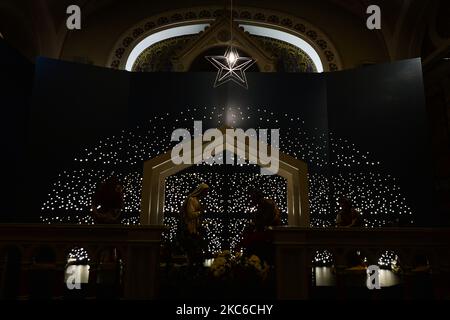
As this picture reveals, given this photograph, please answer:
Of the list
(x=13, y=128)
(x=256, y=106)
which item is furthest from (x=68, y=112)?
(x=256, y=106)

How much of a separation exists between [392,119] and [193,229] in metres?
3.91

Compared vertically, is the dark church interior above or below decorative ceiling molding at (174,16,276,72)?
below

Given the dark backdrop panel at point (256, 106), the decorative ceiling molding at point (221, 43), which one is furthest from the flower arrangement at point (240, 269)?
the decorative ceiling molding at point (221, 43)

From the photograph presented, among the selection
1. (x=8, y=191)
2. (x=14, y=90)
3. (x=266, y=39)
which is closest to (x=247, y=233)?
(x=8, y=191)

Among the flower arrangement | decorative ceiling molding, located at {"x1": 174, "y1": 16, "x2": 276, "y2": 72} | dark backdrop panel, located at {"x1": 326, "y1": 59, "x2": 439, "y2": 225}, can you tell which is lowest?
the flower arrangement

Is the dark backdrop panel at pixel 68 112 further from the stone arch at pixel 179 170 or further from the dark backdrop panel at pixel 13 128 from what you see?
the stone arch at pixel 179 170

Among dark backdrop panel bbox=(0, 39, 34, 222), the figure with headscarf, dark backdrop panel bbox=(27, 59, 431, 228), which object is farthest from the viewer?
dark backdrop panel bbox=(27, 59, 431, 228)

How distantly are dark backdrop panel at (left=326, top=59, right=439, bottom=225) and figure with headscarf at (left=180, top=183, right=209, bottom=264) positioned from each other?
9.78 ft

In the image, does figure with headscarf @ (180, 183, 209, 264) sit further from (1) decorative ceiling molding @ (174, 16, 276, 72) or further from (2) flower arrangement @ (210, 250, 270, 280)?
(1) decorative ceiling molding @ (174, 16, 276, 72)

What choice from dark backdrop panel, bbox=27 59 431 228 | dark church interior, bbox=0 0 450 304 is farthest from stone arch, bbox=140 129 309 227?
dark backdrop panel, bbox=27 59 431 228

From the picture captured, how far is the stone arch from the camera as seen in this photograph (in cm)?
667

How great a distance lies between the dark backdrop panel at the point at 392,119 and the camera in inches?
240

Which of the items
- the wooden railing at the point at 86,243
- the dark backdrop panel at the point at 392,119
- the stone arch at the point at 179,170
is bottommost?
the wooden railing at the point at 86,243

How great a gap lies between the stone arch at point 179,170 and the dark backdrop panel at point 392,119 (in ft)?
3.43
